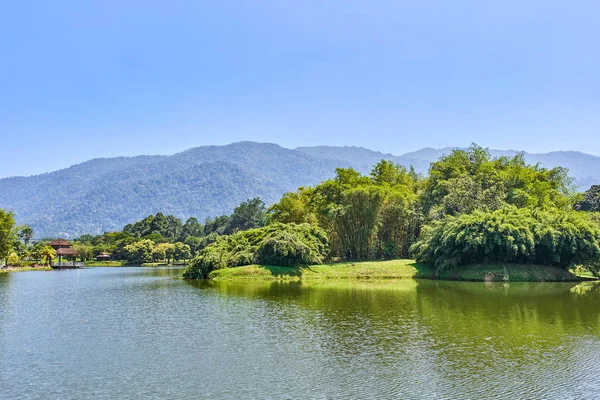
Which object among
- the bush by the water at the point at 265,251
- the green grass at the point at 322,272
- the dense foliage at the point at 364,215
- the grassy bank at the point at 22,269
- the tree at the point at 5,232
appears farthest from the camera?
the grassy bank at the point at 22,269


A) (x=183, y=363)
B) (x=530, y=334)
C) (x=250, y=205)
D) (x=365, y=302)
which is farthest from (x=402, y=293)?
(x=250, y=205)

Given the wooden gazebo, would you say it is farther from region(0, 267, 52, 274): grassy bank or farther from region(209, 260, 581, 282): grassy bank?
region(209, 260, 581, 282): grassy bank

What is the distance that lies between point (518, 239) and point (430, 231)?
1064 centimetres

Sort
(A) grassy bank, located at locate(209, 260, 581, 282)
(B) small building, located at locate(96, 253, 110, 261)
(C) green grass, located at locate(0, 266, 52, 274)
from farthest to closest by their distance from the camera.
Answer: (B) small building, located at locate(96, 253, 110, 261)
(C) green grass, located at locate(0, 266, 52, 274)
(A) grassy bank, located at locate(209, 260, 581, 282)

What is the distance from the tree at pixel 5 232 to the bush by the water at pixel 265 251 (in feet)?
144

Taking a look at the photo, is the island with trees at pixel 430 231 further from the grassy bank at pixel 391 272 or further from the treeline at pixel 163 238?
the treeline at pixel 163 238

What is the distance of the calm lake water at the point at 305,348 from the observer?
14.9 m

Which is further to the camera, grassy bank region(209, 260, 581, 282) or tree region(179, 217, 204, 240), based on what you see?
tree region(179, 217, 204, 240)

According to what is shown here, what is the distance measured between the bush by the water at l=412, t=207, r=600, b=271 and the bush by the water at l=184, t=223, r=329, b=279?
1455 cm

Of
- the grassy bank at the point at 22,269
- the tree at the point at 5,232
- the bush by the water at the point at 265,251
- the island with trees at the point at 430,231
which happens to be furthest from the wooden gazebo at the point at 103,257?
the bush by the water at the point at 265,251

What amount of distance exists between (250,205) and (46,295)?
388 ft

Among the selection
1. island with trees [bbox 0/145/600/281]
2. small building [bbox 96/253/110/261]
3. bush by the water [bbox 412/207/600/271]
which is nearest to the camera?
bush by the water [bbox 412/207/600/271]

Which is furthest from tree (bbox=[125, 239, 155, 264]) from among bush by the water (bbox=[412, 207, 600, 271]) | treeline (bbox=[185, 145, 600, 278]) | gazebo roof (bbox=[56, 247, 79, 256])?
bush by the water (bbox=[412, 207, 600, 271])

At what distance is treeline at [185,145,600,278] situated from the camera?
4738 centimetres
